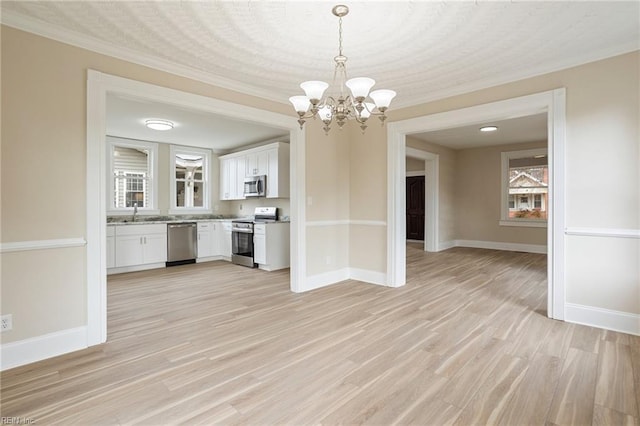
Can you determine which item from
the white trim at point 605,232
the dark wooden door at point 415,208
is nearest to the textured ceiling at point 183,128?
the white trim at point 605,232

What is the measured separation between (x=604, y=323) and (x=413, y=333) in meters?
1.81

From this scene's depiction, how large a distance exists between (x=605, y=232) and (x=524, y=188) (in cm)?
550

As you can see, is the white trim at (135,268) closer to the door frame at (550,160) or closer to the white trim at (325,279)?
the white trim at (325,279)

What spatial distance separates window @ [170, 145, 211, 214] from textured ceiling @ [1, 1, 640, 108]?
4.20 meters

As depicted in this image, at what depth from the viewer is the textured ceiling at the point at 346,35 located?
229 cm

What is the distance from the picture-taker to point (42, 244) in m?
2.48

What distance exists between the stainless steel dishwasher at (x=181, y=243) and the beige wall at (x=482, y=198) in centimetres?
666

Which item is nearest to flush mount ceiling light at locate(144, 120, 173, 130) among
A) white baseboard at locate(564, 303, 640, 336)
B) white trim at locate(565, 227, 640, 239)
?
white trim at locate(565, 227, 640, 239)

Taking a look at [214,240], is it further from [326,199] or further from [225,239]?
[326,199]

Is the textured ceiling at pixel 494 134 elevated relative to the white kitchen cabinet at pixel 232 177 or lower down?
elevated

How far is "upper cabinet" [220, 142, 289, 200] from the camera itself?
6.04 m

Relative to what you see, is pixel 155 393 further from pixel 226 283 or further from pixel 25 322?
pixel 226 283

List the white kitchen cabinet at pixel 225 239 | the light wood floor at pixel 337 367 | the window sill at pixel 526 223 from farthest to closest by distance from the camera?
the window sill at pixel 526 223
the white kitchen cabinet at pixel 225 239
the light wood floor at pixel 337 367

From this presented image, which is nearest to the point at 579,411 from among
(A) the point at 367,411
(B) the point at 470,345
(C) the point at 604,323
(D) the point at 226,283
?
(B) the point at 470,345
